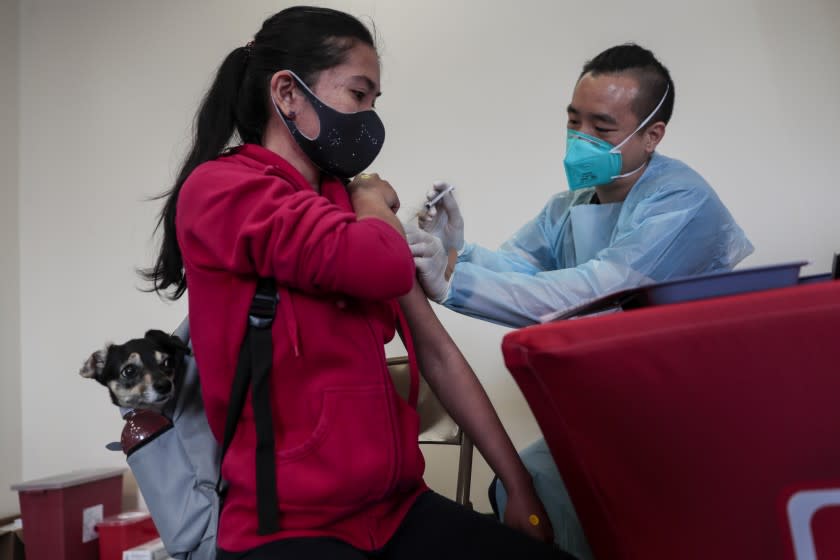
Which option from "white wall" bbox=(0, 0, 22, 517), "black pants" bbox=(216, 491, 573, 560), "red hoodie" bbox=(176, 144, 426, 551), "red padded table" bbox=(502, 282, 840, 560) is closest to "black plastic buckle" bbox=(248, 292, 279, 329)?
"red hoodie" bbox=(176, 144, 426, 551)

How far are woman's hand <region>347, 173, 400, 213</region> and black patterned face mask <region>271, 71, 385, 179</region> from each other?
29 millimetres

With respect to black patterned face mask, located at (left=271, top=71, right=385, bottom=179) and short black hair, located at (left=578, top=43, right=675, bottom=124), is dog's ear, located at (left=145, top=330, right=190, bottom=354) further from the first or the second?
short black hair, located at (left=578, top=43, right=675, bottom=124)

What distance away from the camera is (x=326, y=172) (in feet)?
3.74

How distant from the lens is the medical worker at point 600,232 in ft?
4.58

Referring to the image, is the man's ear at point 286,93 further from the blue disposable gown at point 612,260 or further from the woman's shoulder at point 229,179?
the blue disposable gown at point 612,260

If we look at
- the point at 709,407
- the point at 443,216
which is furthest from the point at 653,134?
the point at 709,407

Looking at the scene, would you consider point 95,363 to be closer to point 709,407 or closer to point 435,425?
point 435,425

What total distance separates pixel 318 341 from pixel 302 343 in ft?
0.07

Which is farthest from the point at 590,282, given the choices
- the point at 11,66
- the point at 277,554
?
the point at 11,66

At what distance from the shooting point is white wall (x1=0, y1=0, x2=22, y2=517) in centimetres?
269

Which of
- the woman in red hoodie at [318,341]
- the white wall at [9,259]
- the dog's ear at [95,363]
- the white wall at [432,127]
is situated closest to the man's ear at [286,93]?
the woman in red hoodie at [318,341]

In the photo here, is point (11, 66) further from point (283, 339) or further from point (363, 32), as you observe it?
point (283, 339)

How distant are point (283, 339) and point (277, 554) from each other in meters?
0.26

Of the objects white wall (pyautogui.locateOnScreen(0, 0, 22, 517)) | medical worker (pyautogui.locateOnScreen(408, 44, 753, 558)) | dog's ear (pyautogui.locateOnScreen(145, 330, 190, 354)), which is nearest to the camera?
dog's ear (pyautogui.locateOnScreen(145, 330, 190, 354))
